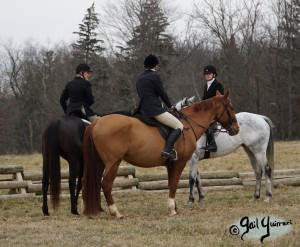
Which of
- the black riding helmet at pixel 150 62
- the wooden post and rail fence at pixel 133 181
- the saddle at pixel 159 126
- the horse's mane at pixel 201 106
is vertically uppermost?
the black riding helmet at pixel 150 62

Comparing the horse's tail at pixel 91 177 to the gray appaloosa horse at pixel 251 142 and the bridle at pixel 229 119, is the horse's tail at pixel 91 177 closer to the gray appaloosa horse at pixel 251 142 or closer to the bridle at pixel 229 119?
the bridle at pixel 229 119

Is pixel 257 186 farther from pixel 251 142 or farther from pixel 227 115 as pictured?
pixel 227 115

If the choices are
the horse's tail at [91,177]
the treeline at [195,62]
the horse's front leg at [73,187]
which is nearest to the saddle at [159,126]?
the horse's tail at [91,177]

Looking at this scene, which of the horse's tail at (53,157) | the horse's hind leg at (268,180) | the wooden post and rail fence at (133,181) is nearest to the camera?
the horse's tail at (53,157)

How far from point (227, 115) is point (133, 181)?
4047mm

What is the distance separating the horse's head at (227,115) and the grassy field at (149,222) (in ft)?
5.14

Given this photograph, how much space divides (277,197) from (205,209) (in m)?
2.48

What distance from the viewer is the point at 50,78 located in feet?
152

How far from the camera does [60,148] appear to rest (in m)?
9.60

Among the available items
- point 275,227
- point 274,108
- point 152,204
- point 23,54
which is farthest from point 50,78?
point 275,227

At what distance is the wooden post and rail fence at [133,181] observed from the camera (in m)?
12.4

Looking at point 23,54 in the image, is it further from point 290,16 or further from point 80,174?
point 80,174

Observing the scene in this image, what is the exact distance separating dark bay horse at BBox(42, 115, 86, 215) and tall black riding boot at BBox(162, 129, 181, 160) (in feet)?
5.51

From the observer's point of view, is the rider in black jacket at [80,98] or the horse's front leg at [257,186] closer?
the rider in black jacket at [80,98]
